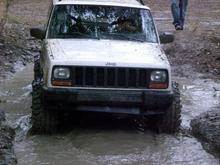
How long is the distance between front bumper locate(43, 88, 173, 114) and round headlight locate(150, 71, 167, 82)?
16 cm

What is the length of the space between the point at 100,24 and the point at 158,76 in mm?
1612

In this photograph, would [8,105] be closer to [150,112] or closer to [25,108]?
[25,108]

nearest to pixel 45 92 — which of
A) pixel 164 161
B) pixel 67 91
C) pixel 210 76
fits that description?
pixel 67 91

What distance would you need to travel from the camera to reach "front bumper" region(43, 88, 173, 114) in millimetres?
7316

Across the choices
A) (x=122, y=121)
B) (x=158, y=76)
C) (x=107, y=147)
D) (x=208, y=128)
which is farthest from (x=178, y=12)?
(x=107, y=147)

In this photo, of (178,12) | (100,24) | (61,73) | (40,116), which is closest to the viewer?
(61,73)

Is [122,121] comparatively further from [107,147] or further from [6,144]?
[6,144]

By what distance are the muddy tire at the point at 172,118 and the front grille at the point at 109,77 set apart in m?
0.63

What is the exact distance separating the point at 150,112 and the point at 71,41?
1564 mm

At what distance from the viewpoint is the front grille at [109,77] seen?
7.33 m

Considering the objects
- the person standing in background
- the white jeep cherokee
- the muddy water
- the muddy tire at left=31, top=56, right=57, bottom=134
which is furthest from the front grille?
the person standing in background

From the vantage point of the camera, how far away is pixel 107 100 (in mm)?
7355

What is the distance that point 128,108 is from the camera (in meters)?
7.53

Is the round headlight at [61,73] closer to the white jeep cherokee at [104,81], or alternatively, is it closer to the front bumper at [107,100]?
the white jeep cherokee at [104,81]
